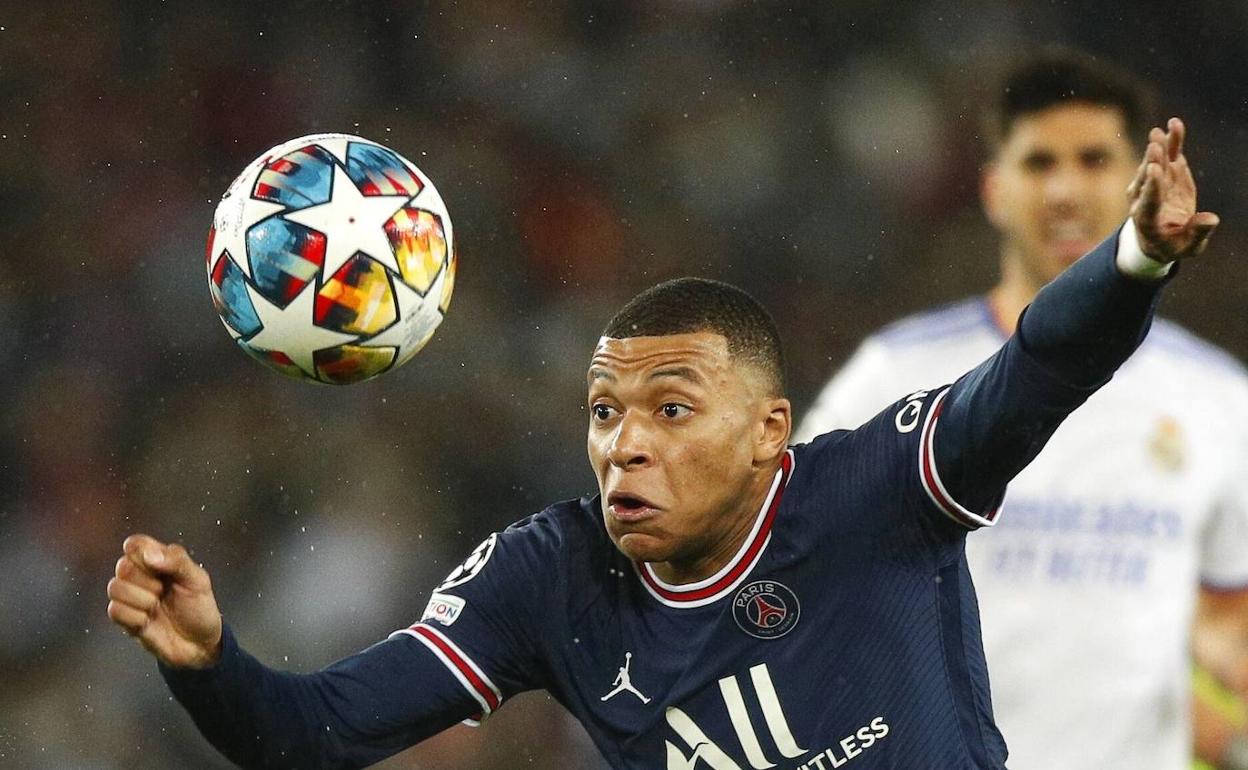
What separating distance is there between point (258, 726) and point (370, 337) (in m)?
0.80

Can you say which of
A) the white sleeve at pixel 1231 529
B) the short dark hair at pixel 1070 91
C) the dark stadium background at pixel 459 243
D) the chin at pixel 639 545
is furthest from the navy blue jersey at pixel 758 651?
the dark stadium background at pixel 459 243

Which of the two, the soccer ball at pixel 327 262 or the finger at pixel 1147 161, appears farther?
the soccer ball at pixel 327 262

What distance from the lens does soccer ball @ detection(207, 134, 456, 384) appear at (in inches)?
143

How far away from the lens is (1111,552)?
17.0ft

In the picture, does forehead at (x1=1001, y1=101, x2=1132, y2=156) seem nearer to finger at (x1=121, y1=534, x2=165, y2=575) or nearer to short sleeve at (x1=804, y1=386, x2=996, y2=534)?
short sleeve at (x1=804, y1=386, x2=996, y2=534)

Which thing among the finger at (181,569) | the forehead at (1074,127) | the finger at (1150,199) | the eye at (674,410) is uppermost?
the forehead at (1074,127)

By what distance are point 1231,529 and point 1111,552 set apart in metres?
0.41

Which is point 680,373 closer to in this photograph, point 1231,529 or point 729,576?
point 729,576

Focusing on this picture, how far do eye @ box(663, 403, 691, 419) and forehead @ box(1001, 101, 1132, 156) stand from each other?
233cm

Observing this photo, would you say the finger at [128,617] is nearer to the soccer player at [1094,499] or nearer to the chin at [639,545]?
the chin at [639,545]

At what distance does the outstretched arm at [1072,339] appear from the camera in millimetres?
2875

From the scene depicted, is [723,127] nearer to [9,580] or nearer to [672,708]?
[9,580]

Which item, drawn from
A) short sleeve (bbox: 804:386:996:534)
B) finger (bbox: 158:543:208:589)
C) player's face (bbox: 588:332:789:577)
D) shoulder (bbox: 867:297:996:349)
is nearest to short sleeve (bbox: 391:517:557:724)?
player's face (bbox: 588:332:789:577)

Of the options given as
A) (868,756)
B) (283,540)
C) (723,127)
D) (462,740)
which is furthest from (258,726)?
(723,127)
